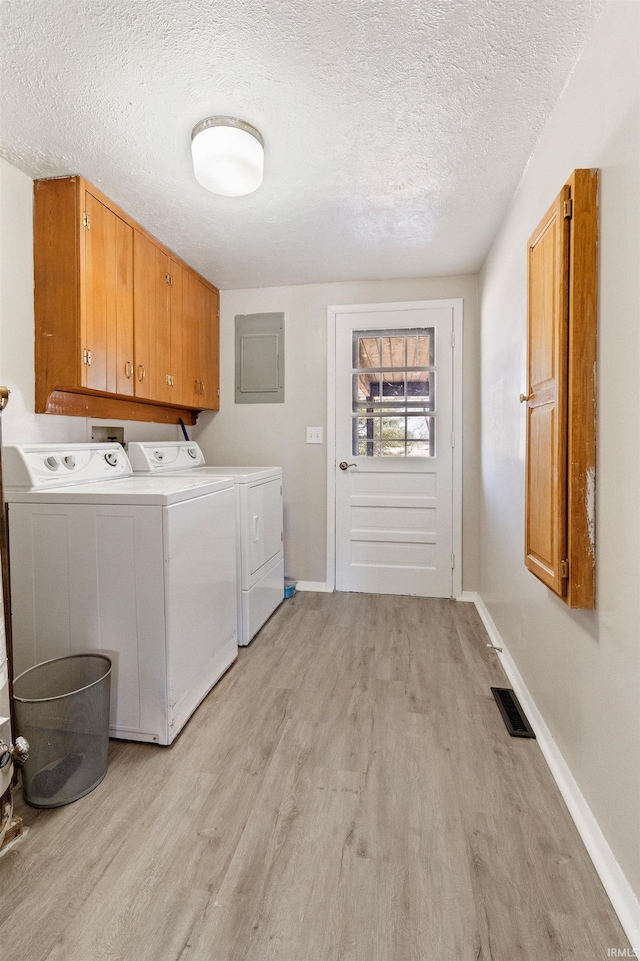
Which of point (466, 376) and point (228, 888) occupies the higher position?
point (466, 376)

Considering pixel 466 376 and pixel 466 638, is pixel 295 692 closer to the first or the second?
pixel 466 638

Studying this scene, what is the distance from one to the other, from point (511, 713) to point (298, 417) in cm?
226

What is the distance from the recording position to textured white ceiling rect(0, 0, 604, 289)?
48.2 inches

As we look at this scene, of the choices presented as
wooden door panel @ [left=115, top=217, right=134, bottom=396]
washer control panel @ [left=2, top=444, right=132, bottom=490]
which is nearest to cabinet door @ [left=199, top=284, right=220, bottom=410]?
wooden door panel @ [left=115, top=217, right=134, bottom=396]

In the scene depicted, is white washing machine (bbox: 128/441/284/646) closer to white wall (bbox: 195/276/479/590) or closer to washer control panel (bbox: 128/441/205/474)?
washer control panel (bbox: 128/441/205/474)

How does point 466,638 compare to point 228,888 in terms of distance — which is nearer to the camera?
point 228,888

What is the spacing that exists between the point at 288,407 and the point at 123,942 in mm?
2829

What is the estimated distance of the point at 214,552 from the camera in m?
1.98

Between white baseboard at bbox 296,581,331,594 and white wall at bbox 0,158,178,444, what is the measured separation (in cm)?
198

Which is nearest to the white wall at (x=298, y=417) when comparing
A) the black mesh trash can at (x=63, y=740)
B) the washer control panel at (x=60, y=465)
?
the washer control panel at (x=60, y=465)

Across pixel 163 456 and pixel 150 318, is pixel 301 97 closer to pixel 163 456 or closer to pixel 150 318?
pixel 150 318

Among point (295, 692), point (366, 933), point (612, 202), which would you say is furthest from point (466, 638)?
point (612, 202)

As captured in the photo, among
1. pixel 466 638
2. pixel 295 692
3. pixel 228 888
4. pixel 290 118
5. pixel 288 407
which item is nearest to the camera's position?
pixel 228 888

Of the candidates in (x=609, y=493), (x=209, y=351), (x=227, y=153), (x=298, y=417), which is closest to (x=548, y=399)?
(x=609, y=493)
